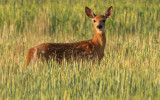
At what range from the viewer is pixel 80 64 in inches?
227

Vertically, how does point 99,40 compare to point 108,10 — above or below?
below

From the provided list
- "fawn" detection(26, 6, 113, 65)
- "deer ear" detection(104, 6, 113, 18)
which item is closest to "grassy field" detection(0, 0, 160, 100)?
"fawn" detection(26, 6, 113, 65)

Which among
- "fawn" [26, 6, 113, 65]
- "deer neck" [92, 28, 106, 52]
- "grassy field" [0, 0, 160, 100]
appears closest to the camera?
"grassy field" [0, 0, 160, 100]

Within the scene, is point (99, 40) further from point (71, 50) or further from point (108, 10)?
point (108, 10)

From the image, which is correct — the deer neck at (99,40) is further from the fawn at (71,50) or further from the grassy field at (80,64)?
the grassy field at (80,64)

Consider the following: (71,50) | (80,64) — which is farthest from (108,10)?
(80,64)

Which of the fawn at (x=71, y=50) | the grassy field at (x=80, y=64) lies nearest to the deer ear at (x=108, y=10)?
the fawn at (x=71, y=50)

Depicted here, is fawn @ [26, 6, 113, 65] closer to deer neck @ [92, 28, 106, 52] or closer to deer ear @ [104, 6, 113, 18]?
deer neck @ [92, 28, 106, 52]

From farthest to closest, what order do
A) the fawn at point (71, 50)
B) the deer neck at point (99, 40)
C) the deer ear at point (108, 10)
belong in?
the deer ear at point (108, 10) → the deer neck at point (99, 40) → the fawn at point (71, 50)

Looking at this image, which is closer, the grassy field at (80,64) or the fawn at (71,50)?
the grassy field at (80,64)

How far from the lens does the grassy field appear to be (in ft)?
15.3

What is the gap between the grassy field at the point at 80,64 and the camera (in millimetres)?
4660

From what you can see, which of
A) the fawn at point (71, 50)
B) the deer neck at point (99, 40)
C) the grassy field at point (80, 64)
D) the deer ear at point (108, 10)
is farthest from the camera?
the deer ear at point (108, 10)

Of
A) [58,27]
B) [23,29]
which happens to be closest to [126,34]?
[58,27]
